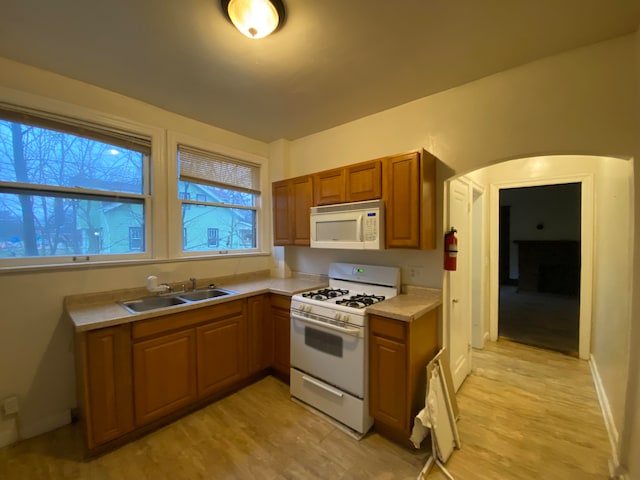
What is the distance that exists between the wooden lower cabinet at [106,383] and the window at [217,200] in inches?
45.3

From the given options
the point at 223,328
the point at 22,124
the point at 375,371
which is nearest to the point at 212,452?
the point at 223,328

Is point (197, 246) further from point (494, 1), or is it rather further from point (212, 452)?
point (494, 1)

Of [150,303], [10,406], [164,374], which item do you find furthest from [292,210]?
[10,406]

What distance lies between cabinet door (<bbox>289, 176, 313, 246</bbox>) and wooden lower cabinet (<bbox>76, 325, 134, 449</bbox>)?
1670 millimetres

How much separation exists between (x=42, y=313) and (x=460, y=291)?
3.50 meters

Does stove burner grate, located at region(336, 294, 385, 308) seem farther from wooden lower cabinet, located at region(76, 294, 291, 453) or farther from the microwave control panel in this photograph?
wooden lower cabinet, located at region(76, 294, 291, 453)

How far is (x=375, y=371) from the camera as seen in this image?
6.35 ft

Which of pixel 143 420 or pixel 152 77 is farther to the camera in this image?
pixel 152 77

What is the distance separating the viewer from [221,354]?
92.4 inches

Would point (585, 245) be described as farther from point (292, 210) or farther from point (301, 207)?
point (292, 210)

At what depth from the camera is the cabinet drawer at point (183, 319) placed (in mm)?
1883

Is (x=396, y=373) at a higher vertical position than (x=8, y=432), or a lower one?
higher

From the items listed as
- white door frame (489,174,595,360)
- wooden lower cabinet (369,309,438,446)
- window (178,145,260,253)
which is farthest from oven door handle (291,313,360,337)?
white door frame (489,174,595,360)

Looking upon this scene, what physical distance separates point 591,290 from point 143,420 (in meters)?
4.61
